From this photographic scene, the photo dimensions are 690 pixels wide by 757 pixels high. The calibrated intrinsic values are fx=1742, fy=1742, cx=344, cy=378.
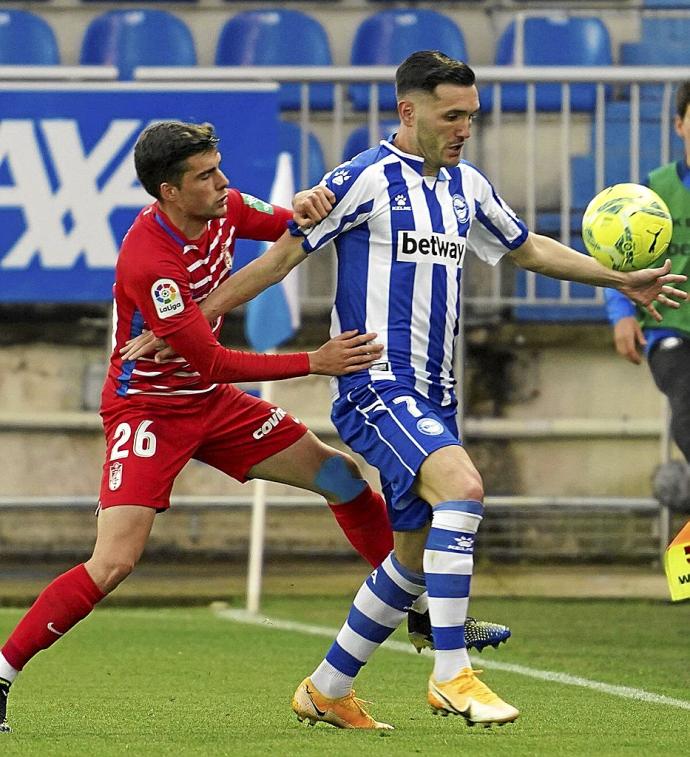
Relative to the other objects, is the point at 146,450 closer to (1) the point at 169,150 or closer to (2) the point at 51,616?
(2) the point at 51,616

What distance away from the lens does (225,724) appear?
5.13m

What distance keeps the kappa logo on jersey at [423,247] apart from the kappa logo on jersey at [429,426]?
0.49m

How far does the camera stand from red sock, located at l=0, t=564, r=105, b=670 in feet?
16.7

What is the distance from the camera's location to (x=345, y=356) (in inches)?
197

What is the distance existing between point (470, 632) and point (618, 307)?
2303 millimetres

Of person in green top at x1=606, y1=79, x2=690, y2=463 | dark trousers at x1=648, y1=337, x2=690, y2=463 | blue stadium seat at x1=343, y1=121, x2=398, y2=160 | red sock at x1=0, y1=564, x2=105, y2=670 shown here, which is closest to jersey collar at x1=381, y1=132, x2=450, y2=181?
red sock at x1=0, y1=564, x2=105, y2=670

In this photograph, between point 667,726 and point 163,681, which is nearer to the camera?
point 667,726

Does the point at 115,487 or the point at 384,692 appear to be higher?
the point at 115,487

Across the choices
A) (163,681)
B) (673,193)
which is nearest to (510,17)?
(673,193)

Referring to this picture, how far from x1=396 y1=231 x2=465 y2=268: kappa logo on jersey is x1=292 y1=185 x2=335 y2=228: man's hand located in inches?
9.3

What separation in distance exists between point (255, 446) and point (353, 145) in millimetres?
5114

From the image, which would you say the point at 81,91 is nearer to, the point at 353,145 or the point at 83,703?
the point at 353,145

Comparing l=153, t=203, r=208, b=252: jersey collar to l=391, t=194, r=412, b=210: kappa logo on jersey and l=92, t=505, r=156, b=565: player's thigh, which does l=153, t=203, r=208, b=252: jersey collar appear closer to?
l=391, t=194, r=412, b=210: kappa logo on jersey

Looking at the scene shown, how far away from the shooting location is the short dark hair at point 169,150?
518 centimetres
